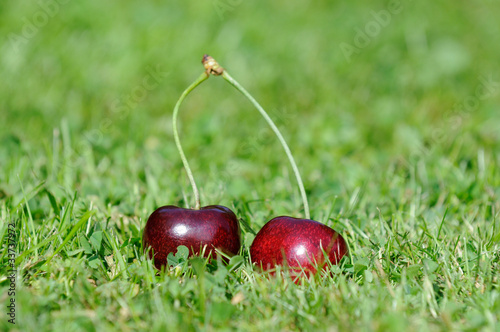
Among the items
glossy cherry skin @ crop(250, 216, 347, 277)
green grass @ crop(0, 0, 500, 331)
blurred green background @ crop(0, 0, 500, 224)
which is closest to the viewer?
green grass @ crop(0, 0, 500, 331)

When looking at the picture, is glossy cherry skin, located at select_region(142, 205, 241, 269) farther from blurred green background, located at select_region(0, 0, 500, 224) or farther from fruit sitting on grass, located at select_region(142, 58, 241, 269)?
blurred green background, located at select_region(0, 0, 500, 224)

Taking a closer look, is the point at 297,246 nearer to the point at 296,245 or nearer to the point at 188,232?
the point at 296,245

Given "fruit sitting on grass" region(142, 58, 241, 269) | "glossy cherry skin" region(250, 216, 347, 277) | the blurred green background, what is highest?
the blurred green background

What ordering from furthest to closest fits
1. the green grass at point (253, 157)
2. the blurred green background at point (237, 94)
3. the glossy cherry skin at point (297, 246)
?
1. the blurred green background at point (237, 94)
2. the glossy cherry skin at point (297, 246)
3. the green grass at point (253, 157)

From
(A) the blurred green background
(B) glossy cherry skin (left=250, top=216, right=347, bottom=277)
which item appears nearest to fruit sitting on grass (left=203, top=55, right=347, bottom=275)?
(B) glossy cherry skin (left=250, top=216, right=347, bottom=277)

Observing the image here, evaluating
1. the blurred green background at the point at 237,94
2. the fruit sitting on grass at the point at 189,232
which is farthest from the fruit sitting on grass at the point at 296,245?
the blurred green background at the point at 237,94

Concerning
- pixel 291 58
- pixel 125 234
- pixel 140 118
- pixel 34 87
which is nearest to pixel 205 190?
pixel 125 234

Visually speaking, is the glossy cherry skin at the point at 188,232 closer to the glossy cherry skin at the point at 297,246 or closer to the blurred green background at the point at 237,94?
the glossy cherry skin at the point at 297,246

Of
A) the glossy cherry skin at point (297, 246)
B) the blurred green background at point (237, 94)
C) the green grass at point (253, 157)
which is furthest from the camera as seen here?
the blurred green background at point (237, 94)
